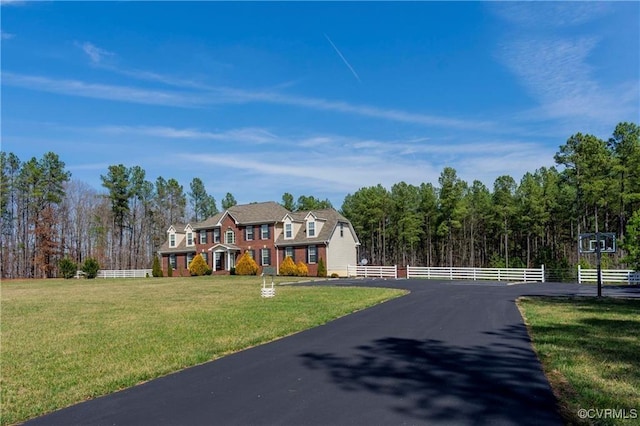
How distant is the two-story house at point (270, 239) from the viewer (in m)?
39.7

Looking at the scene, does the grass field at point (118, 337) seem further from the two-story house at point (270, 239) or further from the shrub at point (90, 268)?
the shrub at point (90, 268)

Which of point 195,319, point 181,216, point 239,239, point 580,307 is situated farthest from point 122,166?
point 580,307

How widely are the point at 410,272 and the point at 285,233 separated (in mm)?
11337

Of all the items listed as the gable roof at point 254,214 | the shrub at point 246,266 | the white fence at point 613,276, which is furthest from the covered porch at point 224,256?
the white fence at point 613,276

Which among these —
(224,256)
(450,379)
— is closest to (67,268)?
(224,256)

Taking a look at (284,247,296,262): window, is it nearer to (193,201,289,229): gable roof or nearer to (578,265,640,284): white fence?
(193,201,289,229): gable roof

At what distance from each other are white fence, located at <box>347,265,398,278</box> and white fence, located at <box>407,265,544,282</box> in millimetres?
1359

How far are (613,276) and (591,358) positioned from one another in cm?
2550

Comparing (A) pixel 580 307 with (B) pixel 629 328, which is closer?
(B) pixel 629 328

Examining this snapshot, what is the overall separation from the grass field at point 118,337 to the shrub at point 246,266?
70.8ft

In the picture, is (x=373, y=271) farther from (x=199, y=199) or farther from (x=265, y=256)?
(x=199, y=199)

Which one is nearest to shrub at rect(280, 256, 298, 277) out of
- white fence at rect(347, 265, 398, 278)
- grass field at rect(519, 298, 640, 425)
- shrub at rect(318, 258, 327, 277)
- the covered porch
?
shrub at rect(318, 258, 327, 277)

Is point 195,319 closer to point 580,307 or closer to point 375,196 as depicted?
point 580,307

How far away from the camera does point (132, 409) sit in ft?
18.4
